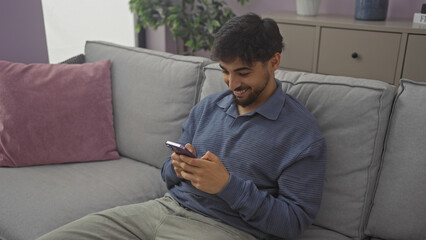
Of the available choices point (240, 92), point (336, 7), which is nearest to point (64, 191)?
point (240, 92)

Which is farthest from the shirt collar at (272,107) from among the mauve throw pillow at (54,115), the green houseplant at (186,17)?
the green houseplant at (186,17)

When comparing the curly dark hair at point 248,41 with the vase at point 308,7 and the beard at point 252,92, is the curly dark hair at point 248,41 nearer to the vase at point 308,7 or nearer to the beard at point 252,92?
the beard at point 252,92

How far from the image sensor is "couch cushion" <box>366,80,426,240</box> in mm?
1278

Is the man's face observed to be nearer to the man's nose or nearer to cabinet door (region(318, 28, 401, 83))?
the man's nose

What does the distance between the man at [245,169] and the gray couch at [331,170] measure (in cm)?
15

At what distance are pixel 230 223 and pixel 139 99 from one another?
31.5 inches

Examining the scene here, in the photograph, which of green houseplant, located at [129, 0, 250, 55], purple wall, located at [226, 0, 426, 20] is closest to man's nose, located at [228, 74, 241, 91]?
green houseplant, located at [129, 0, 250, 55]

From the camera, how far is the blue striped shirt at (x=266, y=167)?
3.91ft

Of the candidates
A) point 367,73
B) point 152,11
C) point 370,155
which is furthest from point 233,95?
point 152,11

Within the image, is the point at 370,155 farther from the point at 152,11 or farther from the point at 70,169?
the point at 152,11

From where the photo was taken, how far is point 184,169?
1.22 metres

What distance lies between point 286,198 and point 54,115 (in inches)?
42.7

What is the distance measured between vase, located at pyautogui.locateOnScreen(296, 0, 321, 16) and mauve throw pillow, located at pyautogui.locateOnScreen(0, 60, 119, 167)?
59.2 inches

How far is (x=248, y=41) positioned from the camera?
49.9 inches
